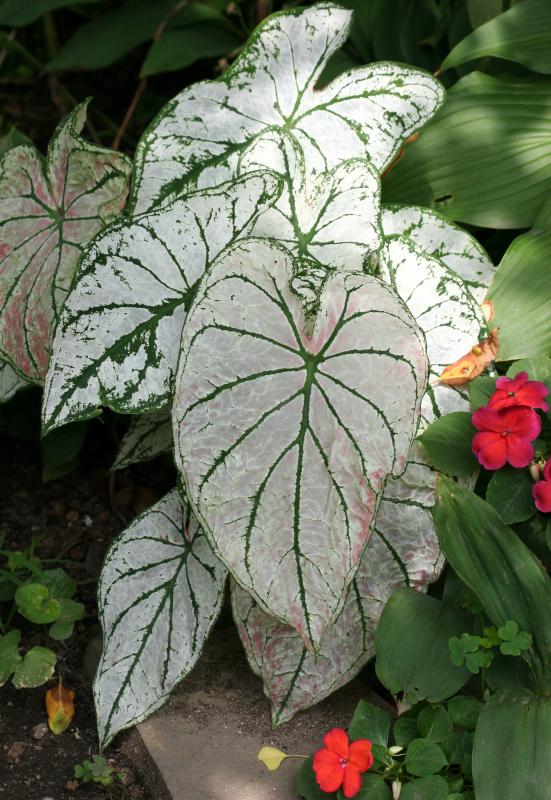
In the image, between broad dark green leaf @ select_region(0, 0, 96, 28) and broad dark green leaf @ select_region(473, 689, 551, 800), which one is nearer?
broad dark green leaf @ select_region(473, 689, 551, 800)

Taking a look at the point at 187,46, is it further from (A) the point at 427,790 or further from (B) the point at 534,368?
(A) the point at 427,790

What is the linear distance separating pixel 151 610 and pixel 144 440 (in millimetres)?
379

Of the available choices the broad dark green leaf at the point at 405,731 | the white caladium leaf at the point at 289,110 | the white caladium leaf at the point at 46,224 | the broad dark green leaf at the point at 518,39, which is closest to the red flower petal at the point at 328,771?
the broad dark green leaf at the point at 405,731

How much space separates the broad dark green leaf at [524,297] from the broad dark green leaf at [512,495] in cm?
25

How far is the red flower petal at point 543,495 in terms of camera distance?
1.30 m

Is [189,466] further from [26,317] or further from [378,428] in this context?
[26,317]

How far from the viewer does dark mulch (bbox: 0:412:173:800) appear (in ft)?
4.91

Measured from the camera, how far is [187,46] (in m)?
2.49

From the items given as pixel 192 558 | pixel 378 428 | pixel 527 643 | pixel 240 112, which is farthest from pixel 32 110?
pixel 527 643

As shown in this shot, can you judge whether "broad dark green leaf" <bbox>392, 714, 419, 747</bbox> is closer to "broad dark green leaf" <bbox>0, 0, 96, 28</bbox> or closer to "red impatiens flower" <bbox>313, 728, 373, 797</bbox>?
"red impatiens flower" <bbox>313, 728, 373, 797</bbox>

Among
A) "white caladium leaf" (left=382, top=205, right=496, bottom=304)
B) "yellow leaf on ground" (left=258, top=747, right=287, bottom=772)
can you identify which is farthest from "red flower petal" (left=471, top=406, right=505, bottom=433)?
"yellow leaf on ground" (left=258, top=747, right=287, bottom=772)

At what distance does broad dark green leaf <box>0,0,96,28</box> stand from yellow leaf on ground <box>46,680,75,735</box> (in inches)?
68.1

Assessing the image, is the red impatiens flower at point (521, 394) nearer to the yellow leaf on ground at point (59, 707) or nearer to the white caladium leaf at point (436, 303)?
the white caladium leaf at point (436, 303)

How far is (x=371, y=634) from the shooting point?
57.4 inches
